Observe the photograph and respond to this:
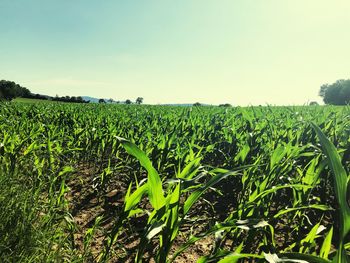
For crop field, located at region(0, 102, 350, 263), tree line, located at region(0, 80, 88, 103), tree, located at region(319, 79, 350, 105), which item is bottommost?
crop field, located at region(0, 102, 350, 263)

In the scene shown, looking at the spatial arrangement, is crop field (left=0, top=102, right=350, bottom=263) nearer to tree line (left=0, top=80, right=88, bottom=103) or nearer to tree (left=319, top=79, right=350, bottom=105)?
tree line (left=0, top=80, right=88, bottom=103)

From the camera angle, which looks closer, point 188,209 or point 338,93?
point 188,209

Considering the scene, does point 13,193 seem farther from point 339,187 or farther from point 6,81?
point 6,81

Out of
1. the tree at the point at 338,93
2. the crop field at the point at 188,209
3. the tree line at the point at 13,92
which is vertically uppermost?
the tree at the point at 338,93

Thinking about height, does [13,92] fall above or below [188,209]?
above

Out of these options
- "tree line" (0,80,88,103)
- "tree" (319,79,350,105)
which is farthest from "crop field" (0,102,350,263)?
"tree" (319,79,350,105)

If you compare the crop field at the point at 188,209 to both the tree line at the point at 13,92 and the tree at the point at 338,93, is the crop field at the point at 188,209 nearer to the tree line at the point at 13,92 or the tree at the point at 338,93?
the tree line at the point at 13,92

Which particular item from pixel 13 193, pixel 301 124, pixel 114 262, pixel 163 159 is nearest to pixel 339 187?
pixel 114 262

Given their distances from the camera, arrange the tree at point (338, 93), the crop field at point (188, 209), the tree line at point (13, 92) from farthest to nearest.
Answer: the tree at point (338, 93), the tree line at point (13, 92), the crop field at point (188, 209)

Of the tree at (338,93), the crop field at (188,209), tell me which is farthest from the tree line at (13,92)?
the crop field at (188,209)

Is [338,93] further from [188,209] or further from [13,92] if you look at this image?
[188,209]

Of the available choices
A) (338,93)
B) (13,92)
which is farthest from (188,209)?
(338,93)

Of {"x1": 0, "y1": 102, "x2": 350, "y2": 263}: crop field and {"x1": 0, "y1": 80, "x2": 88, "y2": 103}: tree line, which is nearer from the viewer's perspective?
{"x1": 0, "y1": 102, "x2": 350, "y2": 263}: crop field

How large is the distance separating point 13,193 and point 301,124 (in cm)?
410
